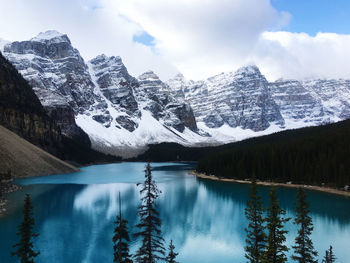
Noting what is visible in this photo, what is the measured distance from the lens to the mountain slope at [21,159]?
89125 millimetres

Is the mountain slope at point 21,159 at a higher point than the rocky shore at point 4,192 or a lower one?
higher

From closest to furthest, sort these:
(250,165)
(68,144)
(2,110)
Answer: (250,165), (2,110), (68,144)

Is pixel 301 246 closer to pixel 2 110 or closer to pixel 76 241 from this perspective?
pixel 76 241

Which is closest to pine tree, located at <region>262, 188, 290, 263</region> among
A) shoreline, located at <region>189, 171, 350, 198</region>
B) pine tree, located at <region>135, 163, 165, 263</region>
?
pine tree, located at <region>135, 163, 165, 263</region>

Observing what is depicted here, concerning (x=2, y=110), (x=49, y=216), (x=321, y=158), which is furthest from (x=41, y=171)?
(x=321, y=158)

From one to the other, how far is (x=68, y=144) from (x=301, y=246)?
17514 cm

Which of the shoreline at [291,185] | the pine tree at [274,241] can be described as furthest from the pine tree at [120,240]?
the shoreline at [291,185]

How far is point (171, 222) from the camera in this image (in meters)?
44.4

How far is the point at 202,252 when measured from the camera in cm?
3247

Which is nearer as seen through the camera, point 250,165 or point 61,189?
point 61,189

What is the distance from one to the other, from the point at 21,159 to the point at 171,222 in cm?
6744

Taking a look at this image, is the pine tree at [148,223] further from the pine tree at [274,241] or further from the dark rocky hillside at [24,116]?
the dark rocky hillside at [24,116]

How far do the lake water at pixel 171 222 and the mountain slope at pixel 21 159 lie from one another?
18.7 m

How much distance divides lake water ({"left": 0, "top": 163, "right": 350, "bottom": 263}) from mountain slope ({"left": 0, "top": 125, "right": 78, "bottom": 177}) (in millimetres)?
18701
